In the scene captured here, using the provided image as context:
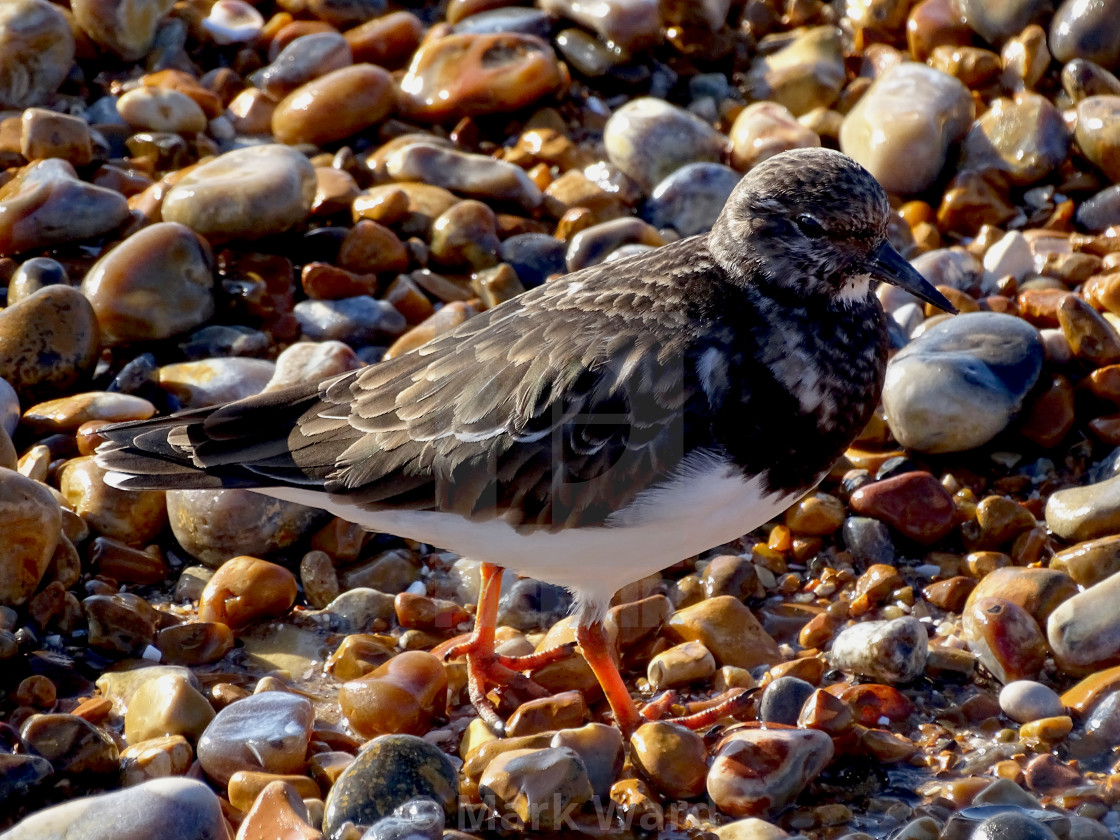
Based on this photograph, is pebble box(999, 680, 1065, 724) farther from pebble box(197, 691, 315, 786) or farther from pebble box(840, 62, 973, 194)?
pebble box(840, 62, 973, 194)

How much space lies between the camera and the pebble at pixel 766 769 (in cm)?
409

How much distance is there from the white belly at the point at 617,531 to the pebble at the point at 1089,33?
4.12 metres

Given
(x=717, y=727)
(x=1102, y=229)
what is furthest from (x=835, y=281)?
(x=1102, y=229)

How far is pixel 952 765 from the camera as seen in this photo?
4.30 meters

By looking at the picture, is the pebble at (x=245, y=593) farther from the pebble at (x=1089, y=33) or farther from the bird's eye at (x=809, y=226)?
the pebble at (x=1089, y=33)

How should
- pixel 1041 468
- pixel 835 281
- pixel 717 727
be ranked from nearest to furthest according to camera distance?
pixel 835 281 < pixel 717 727 < pixel 1041 468

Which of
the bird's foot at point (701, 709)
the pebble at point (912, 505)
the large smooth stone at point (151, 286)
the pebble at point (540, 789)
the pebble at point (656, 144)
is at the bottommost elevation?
the bird's foot at point (701, 709)

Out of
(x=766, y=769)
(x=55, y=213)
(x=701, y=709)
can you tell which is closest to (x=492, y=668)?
(x=701, y=709)

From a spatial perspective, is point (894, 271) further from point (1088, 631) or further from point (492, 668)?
point (492, 668)

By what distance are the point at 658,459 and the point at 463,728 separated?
1349 millimetres

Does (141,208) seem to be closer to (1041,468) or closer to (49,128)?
(49,128)

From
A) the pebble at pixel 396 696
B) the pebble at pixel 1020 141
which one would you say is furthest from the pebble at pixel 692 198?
the pebble at pixel 396 696

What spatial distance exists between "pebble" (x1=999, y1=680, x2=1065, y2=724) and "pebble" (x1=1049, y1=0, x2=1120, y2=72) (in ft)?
13.4

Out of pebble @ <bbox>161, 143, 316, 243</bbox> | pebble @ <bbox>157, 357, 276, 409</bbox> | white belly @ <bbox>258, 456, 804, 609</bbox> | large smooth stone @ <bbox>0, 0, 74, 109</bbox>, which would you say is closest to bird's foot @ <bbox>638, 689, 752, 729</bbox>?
white belly @ <bbox>258, 456, 804, 609</bbox>
